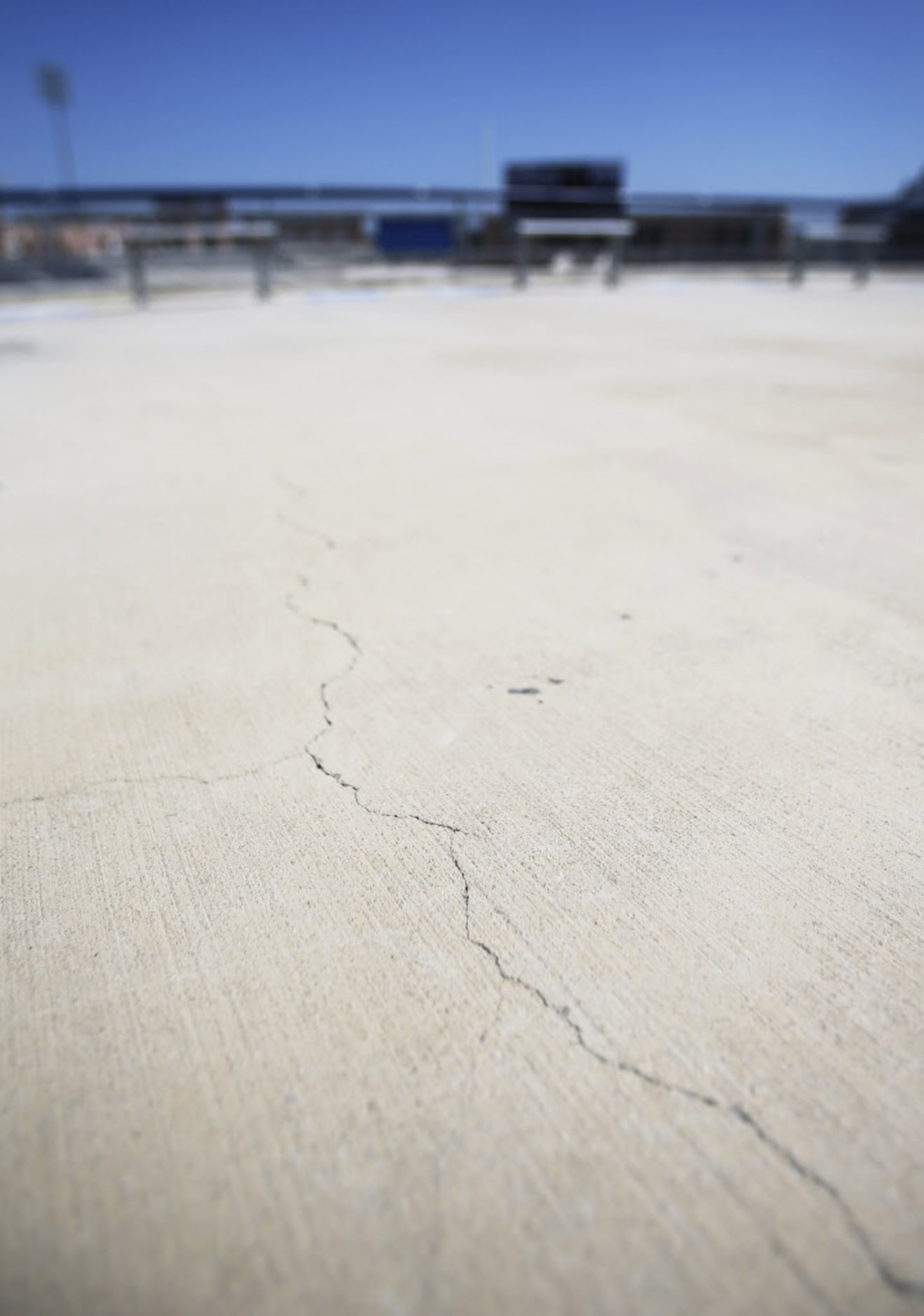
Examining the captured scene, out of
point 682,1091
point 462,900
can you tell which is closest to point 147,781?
point 462,900

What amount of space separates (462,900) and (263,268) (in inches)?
434

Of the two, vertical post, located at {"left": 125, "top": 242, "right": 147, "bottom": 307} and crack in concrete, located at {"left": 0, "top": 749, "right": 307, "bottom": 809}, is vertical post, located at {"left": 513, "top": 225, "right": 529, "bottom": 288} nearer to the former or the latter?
vertical post, located at {"left": 125, "top": 242, "right": 147, "bottom": 307}

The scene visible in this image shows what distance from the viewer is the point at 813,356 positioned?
6.34 meters

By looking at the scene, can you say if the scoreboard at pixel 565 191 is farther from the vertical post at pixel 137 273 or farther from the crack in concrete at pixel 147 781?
the crack in concrete at pixel 147 781

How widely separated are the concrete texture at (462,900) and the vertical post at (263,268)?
8676 mm

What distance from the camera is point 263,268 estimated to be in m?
10.7

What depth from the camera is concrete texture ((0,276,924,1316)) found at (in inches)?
35.2

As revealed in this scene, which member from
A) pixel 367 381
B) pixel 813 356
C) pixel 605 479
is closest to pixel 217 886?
pixel 605 479

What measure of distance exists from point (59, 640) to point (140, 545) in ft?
2.15

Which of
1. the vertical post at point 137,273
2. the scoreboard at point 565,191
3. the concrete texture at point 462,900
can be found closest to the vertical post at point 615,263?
the scoreboard at point 565,191

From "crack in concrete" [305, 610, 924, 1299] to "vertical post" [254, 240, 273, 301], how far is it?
10.8 metres

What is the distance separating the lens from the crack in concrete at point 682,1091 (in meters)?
0.86

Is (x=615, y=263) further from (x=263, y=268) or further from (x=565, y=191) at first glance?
(x=263, y=268)

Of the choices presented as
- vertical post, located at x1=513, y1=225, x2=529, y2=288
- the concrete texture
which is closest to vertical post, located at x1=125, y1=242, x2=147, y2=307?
vertical post, located at x1=513, y1=225, x2=529, y2=288
